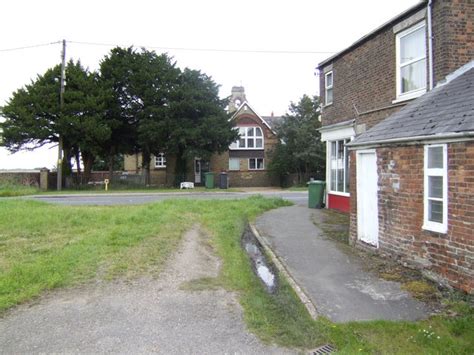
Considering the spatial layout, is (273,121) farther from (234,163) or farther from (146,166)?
(146,166)

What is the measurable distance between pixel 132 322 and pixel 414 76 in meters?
9.44

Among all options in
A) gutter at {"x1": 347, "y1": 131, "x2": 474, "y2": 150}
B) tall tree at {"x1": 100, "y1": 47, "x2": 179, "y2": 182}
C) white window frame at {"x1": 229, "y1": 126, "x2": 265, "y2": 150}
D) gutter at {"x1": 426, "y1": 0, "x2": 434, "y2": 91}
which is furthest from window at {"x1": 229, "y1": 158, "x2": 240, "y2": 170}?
gutter at {"x1": 347, "y1": 131, "x2": 474, "y2": 150}

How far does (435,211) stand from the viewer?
7.06m

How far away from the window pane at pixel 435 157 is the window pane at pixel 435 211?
0.58 m

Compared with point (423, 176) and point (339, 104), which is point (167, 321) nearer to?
point (423, 176)

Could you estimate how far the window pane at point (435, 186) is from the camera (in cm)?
692

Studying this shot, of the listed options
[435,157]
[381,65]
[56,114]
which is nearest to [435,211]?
[435,157]

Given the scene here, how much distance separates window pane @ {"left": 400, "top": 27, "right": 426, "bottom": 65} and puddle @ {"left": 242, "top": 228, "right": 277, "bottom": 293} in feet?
20.5

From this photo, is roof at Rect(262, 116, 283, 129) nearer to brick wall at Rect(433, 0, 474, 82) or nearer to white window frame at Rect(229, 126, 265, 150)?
white window frame at Rect(229, 126, 265, 150)

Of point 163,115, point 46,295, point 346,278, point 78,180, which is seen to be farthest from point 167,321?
point 78,180

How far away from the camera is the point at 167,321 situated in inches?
211

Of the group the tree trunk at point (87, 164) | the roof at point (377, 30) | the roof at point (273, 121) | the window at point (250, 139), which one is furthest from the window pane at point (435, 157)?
the window at point (250, 139)

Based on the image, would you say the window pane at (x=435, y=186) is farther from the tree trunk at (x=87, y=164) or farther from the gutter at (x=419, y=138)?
the tree trunk at (x=87, y=164)

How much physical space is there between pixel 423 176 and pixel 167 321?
4725 millimetres
